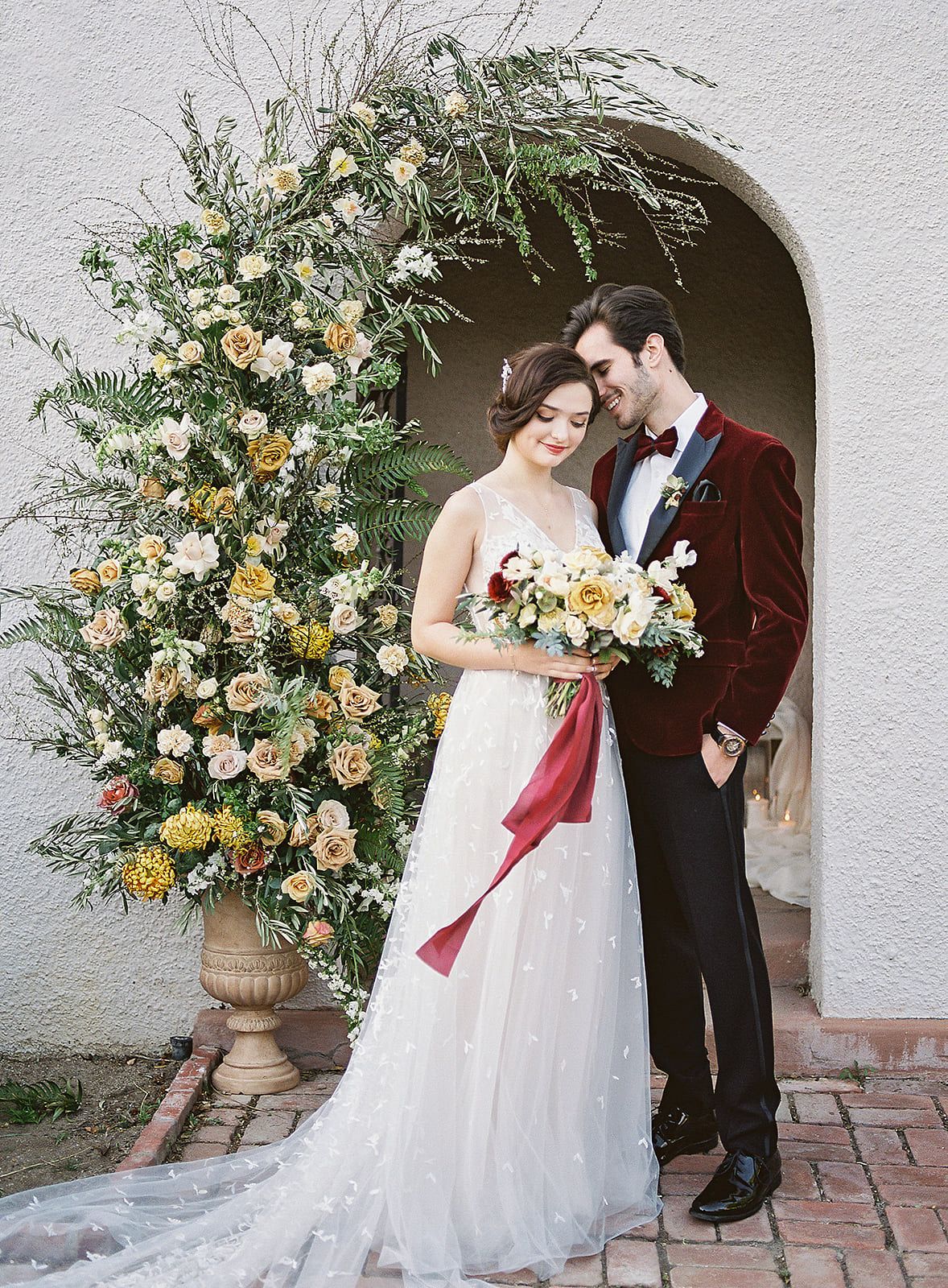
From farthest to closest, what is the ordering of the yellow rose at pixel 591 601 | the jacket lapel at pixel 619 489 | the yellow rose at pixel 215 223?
the yellow rose at pixel 215 223
the jacket lapel at pixel 619 489
the yellow rose at pixel 591 601

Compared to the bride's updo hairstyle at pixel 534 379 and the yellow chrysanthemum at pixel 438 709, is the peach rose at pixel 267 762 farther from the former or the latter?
the bride's updo hairstyle at pixel 534 379

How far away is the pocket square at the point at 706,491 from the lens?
320 cm

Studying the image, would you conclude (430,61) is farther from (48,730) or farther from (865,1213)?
(865,1213)

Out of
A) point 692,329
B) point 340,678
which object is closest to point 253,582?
point 340,678

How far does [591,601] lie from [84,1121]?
8.09 feet

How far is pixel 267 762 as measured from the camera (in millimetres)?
3580

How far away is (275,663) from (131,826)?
2.17 feet

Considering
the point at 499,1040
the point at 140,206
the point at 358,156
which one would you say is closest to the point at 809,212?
the point at 358,156

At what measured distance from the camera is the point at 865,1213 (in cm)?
319

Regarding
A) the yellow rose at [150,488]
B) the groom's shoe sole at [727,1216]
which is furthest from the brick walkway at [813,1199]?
the yellow rose at [150,488]

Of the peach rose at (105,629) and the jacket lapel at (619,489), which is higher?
the jacket lapel at (619,489)

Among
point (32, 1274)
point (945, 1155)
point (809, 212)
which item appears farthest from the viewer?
point (809, 212)

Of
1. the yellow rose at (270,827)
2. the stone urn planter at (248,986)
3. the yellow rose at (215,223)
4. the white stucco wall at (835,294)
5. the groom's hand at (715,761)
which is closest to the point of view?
the groom's hand at (715,761)

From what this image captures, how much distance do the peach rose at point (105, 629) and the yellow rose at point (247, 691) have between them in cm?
36
